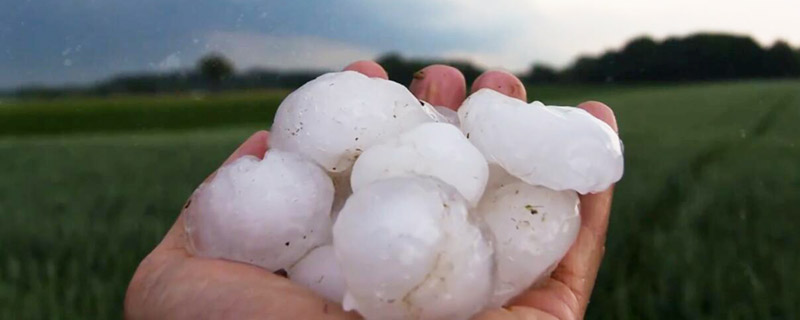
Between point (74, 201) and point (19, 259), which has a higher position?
point (19, 259)

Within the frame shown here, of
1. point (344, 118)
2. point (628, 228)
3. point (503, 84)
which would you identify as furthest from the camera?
point (628, 228)

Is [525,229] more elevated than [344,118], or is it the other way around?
Answer: [344,118]

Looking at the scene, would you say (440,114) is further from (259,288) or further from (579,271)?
(259,288)

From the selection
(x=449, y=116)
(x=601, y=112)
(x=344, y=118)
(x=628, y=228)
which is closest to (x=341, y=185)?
(x=344, y=118)

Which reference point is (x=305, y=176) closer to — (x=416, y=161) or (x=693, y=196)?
(x=416, y=161)

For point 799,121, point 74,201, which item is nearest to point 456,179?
point 74,201

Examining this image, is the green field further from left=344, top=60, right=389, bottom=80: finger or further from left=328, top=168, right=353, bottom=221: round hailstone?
left=328, top=168, right=353, bottom=221: round hailstone

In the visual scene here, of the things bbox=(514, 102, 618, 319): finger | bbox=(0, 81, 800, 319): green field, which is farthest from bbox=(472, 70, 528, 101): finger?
bbox=(0, 81, 800, 319): green field

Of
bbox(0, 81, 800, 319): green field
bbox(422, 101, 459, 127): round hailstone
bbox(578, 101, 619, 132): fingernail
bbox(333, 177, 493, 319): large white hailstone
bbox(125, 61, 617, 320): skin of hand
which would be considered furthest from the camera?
bbox(0, 81, 800, 319): green field
